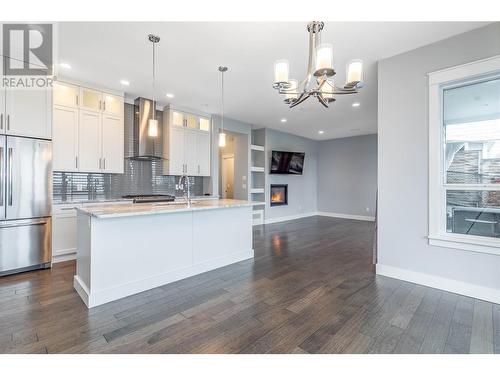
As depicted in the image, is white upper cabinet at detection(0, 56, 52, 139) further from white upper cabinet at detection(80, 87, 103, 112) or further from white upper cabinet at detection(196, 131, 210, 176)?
white upper cabinet at detection(196, 131, 210, 176)

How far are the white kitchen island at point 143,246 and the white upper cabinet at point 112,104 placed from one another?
219cm

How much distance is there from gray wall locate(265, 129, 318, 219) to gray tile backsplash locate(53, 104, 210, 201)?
2.87 m

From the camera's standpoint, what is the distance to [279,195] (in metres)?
7.77

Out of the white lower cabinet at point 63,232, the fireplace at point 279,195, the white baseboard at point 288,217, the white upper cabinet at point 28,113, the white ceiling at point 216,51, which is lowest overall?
the white baseboard at point 288,217

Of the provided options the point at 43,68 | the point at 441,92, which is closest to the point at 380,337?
the point at 441,92

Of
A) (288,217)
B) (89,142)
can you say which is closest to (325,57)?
(89,142)

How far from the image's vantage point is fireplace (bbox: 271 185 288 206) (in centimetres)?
757

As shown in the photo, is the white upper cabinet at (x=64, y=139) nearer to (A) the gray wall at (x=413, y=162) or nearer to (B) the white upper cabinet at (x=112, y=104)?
(B) the white upper cabinet at (x=112, y=104)

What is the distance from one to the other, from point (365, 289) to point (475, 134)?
2133 millimetres

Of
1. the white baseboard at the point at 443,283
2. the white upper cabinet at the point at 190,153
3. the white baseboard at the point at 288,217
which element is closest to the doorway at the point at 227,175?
the white baseboard at the point at 288,217

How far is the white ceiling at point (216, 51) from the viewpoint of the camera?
256cm

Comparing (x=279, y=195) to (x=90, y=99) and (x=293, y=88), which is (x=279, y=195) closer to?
(x=293, y=88)

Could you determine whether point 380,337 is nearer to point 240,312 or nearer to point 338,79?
point 240,312

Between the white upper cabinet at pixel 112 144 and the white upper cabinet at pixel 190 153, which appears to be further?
the white upper cabinet at pixel 190 153
